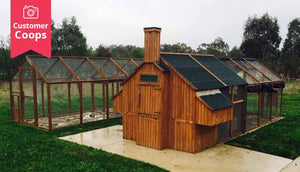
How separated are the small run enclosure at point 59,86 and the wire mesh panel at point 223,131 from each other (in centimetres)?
771

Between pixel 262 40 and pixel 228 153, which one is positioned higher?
pixel 262 40

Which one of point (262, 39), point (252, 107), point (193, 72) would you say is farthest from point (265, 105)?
point (262, 39)

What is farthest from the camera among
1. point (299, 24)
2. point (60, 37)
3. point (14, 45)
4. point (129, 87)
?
point (299, 24)

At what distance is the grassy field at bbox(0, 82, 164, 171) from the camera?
873cm

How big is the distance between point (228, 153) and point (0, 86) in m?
25.2

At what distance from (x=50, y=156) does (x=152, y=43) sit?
602 cm

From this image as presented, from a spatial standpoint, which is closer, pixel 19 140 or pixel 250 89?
pixel 19 140

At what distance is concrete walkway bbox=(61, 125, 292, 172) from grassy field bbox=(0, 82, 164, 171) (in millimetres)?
703

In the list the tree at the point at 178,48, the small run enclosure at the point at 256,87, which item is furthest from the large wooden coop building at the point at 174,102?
the tree at the point at 178,48

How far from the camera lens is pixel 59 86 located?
56.9ft

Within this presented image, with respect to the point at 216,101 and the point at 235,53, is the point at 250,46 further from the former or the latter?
the point at 216,101

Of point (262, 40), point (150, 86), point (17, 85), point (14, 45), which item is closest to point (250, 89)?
point (150, 86)

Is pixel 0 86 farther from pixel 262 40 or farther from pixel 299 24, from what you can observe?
pixel 299 24

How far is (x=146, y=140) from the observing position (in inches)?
443
